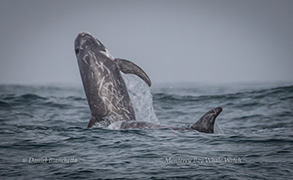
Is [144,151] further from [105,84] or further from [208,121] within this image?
[105,84]

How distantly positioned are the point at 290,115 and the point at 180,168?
38.2ft

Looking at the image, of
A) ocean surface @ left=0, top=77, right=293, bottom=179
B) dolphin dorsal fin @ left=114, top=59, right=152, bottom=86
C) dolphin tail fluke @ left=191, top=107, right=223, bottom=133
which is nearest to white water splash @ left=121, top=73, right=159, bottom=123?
ocean surface @ left=0, top=77, right=293, bottom=179

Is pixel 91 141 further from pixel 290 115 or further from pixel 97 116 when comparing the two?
pixel 290 115

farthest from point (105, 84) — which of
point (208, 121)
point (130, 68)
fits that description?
point (208, 121)

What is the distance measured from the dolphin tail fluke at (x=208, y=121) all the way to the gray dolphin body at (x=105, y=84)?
2.16m

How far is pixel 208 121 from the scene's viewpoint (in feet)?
37.2

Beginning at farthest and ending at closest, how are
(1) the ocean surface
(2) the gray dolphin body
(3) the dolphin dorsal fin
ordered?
1. (3) the dolphin dorsal fin
2. (2) the gray dolphin body
3. (1) the ocean surface

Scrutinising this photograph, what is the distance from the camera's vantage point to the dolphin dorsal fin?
13328mm

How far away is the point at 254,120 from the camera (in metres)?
17.5

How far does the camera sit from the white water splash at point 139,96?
45.6 ft

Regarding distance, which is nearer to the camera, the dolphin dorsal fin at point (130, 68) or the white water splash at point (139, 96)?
the dolphin dorsal fin at point (130, 68)

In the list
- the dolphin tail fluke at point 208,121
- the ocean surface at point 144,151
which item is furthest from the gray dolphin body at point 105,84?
the dolphin tail fluke at point 208,121

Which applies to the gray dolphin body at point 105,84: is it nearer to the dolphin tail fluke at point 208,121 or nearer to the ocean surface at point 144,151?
the ocean surface at point 144,151

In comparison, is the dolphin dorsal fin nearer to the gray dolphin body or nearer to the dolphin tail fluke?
the gray dolphin body
